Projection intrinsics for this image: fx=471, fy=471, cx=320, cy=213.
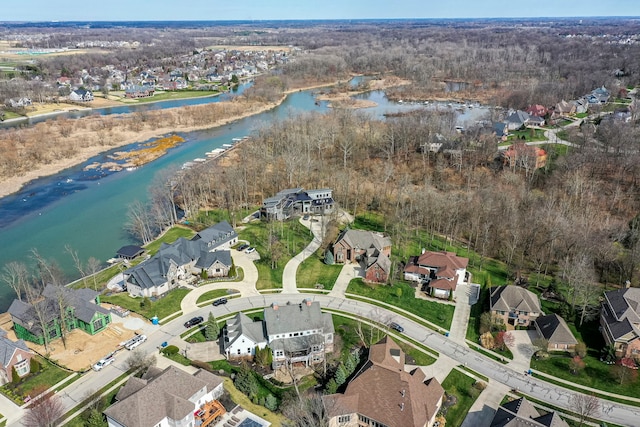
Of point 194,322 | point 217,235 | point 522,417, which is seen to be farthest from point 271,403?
point 217,235

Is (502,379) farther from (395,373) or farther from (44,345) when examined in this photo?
(44,345)

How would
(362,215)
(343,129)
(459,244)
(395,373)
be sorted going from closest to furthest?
(395,373), (459,244), (362,215), (343,129)

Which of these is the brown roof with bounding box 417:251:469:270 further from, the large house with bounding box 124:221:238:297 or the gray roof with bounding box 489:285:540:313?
the large house with bounding box 124:221:238:297

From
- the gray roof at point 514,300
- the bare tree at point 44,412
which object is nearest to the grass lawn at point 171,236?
the bare tree at point 44,412

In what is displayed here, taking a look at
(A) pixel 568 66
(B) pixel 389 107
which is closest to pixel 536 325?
(B) pixel 389 107

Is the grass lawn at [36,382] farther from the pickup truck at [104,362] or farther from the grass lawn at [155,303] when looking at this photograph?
the grass lawn at [155,303]
